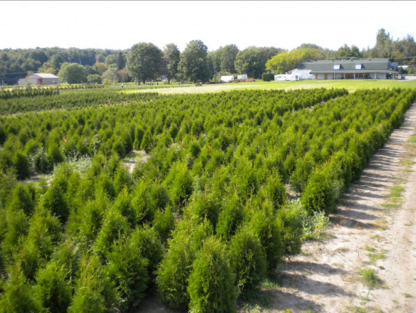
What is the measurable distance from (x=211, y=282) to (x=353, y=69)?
302ft

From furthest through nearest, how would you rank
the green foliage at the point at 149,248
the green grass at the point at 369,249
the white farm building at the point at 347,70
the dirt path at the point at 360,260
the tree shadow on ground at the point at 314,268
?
the white farm building at the point at 347,70 < the green grass at the point at 369,249 < the tree shadow on ground at the point at 314,268 < the green foliage at the point at 149,248 < the dirt path at the point at 360,260

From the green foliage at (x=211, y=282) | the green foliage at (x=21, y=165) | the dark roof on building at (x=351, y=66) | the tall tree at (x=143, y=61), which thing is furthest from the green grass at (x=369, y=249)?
the tall tree at (x=143, y=61)

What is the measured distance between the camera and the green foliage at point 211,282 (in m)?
4.77

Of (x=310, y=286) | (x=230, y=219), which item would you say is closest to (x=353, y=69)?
(x=230, y=219)

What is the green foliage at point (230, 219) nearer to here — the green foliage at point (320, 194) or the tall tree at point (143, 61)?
the green foliage at point (320, 194)

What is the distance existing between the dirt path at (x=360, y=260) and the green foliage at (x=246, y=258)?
1.85 ft

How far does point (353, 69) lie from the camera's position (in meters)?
85.0

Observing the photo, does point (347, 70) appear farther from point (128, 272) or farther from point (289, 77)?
point (128, 272)

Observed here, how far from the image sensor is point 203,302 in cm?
484

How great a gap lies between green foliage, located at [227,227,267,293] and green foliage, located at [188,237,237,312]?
71 centimetres

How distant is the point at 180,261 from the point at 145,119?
18.9 metres

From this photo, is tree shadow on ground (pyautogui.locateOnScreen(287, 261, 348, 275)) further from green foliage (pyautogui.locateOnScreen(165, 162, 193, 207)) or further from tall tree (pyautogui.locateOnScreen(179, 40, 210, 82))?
tall tree (pyautogui.locateOnScreen(179, 40, 210, 82))

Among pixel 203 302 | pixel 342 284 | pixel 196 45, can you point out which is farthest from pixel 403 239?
pixel 196 45

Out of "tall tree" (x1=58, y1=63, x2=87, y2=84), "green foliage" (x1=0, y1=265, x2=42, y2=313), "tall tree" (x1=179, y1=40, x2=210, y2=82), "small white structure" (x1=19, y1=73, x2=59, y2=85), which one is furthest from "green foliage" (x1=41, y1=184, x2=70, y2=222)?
"small white structure" (x1=19, y1=73, x2=59, y2=85)
